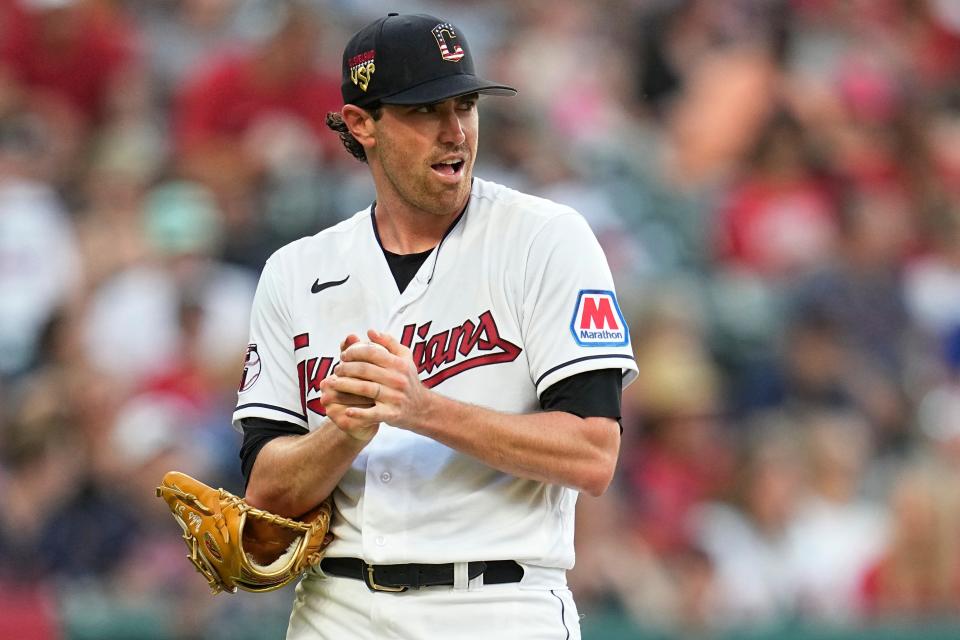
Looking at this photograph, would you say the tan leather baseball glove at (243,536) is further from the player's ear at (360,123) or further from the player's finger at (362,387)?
the player's ear at (360,123)

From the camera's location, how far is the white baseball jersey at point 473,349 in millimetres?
3041

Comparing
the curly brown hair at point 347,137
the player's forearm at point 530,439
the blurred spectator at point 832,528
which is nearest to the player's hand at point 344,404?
the player's forearm at point 530,439

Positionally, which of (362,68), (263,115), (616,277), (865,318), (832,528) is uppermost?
(263,115)

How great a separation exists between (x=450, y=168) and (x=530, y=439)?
2.07ft

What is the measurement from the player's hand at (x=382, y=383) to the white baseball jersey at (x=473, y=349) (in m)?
0.25

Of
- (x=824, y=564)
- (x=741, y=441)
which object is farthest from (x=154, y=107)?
(x=824, y=564)

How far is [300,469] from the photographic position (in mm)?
3092

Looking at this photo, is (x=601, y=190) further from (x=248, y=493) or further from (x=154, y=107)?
(x=248, y=493)

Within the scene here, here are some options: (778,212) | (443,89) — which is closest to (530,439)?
(443,89)

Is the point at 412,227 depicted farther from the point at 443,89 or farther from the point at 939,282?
the point at 939,282

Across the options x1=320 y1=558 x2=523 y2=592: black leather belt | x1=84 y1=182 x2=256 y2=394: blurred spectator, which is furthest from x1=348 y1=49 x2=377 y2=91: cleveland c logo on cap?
x1=84 y1=182 x2=256 y2=394: blurred spectator

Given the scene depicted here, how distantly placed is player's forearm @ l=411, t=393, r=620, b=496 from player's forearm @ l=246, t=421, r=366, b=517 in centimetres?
19

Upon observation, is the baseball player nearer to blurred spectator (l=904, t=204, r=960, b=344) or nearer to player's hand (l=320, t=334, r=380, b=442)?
player's hand (l=320, t=334, r=380, b=442)

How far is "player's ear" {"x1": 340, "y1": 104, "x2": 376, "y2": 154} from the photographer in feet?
10.7
